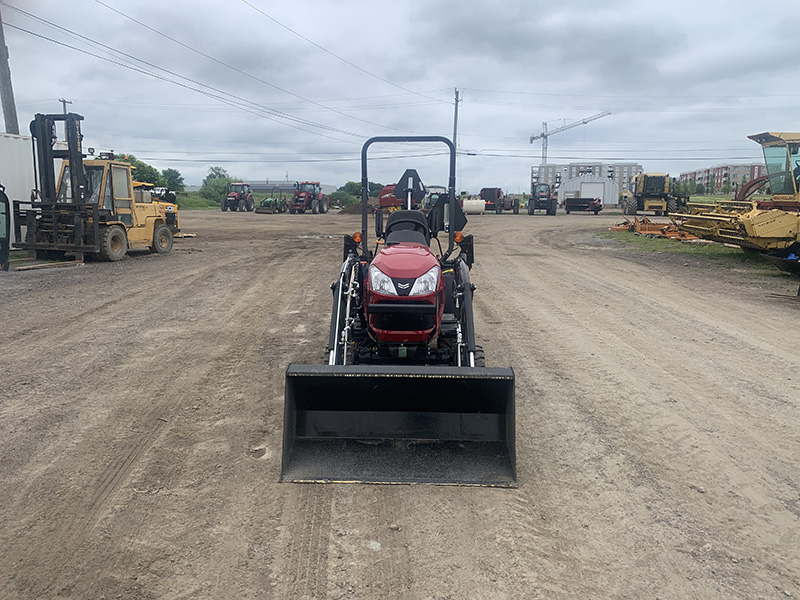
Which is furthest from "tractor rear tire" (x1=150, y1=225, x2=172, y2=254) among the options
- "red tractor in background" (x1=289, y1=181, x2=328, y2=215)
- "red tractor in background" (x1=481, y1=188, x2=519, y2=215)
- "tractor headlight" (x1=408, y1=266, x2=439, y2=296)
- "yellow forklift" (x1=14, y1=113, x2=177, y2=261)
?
"red tractor in background" (x1=481, y1=188, x2=519, y2=215)

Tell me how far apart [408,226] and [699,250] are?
1429cm

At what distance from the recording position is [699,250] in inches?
663

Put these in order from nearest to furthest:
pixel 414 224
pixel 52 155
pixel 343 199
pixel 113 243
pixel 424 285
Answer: pixel 424 285, pixel 414 224, pixel 52 155, pixel 113 243, pixel 343 199

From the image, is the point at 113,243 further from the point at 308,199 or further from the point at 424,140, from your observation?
the point at 308,199

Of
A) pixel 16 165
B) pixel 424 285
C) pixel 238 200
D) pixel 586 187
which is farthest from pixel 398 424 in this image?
pixel 586 187

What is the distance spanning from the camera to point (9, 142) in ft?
52.5

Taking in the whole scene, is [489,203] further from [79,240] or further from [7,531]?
[7,531]

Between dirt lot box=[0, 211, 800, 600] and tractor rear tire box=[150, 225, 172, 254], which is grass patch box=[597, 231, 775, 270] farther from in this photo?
tractor rear tire box=[150, 225, 172, 254]

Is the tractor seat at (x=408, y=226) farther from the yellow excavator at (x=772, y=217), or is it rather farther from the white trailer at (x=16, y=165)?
the white trailer at (x=16, y=165)

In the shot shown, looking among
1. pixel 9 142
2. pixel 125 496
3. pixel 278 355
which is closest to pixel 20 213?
pixel 9 142

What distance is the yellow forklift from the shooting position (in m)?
13.3

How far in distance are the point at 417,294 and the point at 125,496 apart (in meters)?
2.13

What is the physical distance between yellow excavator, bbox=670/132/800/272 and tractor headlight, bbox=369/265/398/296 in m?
10.3

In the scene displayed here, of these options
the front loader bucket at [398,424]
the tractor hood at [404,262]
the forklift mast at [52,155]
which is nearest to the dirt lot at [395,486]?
the front loader bucket at [398,424]
